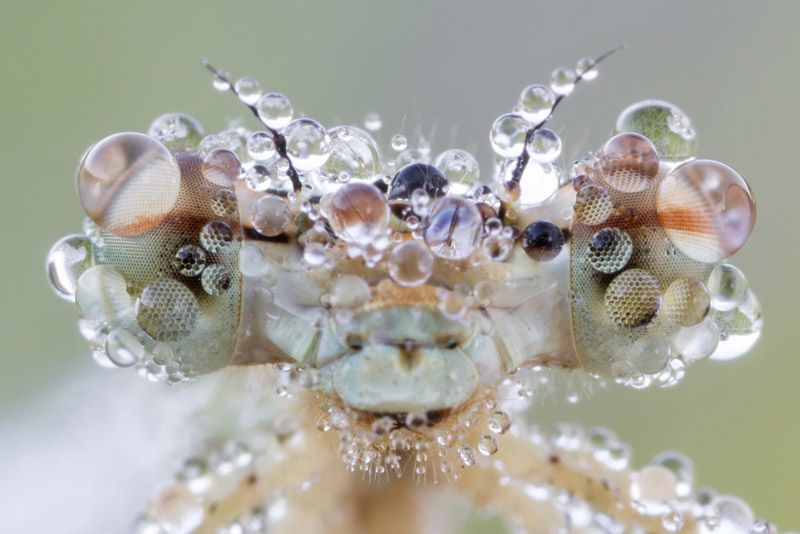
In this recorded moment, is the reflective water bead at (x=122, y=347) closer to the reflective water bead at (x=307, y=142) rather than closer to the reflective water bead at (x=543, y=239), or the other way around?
the reflective water bead at (x=307, y=142)

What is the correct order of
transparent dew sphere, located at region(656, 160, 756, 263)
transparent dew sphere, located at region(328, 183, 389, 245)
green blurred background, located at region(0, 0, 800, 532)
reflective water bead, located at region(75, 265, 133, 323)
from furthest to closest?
1. green blurred background, located at region(0, 0, 800, 532)
2. reflective water bead, located at region(75, 265, 133, 323)
3. transparent dew sphere, located at region(656, 160, 756, 263)
4. transparent dew sphere, located at region(328, 183, 389, 245)

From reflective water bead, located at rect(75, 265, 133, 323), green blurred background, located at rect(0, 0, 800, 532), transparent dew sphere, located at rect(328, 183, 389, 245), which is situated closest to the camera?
transparent dew sphere, located at rect(328, 183, 389, 245)

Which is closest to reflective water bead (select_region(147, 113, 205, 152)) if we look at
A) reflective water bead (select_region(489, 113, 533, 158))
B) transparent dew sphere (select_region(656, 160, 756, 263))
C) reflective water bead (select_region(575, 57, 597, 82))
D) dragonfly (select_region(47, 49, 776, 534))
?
dragonfly (select_region(47, 49, 776, 534))

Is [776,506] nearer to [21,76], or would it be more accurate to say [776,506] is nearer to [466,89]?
[466,89]

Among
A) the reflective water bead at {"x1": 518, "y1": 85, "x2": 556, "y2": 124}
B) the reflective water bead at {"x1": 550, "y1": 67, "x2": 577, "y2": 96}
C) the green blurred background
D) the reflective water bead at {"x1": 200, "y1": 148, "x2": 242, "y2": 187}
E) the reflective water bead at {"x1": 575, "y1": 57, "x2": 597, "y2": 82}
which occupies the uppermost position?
the reflective water bead at {"x1": 575, "y1": 57, "x2": 597, "y2": 82}

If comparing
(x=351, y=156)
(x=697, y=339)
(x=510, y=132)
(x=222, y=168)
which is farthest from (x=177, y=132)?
(x=697, y=339)

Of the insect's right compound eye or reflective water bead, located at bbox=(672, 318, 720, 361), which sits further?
reflective water bead, located at bbox=(672, 318, 720, 361)

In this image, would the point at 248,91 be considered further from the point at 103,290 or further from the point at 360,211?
the point at 103,290

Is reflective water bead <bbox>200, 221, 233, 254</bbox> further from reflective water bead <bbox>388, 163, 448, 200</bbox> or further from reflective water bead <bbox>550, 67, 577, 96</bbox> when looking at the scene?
reflective water bead <bbox>550, 67, 577, 96</bbox>
